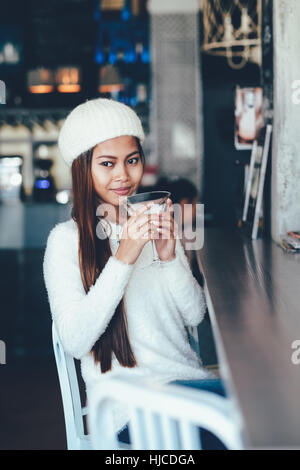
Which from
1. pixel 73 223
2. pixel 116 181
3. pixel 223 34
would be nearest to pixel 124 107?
pixel 116 181

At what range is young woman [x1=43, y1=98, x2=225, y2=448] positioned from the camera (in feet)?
5.00

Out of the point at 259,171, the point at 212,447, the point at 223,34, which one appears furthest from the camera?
the point at 223,34

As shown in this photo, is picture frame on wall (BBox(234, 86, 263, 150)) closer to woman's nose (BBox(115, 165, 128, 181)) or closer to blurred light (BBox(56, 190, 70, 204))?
woman's nose (BBox(115, 165, 128, 181))

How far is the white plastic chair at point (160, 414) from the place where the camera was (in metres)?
0.79

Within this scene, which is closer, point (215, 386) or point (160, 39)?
point (215, 386)

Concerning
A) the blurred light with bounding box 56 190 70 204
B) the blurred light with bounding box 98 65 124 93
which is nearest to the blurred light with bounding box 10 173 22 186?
the blurred light with bounding box 56 190 70 204

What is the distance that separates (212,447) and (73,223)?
2.55 feet

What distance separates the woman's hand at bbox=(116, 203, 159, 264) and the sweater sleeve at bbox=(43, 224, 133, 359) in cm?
2

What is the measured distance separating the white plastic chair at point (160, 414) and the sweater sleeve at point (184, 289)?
0.86 meters

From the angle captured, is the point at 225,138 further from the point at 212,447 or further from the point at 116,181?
the point at 212,447

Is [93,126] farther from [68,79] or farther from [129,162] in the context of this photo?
[68,79]

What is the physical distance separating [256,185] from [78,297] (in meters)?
1.49

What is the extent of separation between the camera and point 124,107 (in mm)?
1822
